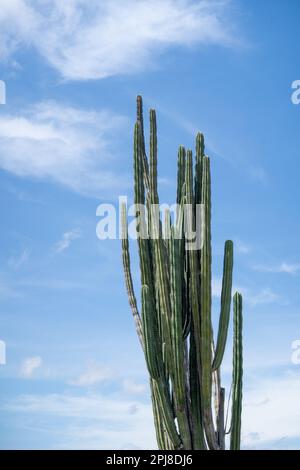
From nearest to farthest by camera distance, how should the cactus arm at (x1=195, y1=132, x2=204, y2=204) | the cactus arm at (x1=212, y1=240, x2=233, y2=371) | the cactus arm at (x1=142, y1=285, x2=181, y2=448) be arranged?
the cactus arm at (x1=142, y1=285, x2=181, y2=448) → the cactus arm at (x1=212, y1=240, x2=233, y2=371) → the cactus arm at (x1=195, y1=132, x2=204, y2=204)

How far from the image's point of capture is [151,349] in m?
5.20

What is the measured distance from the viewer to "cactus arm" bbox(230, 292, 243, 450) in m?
5.23

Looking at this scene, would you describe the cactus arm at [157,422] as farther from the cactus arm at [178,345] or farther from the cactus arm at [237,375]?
the cactus arm at [237,375]

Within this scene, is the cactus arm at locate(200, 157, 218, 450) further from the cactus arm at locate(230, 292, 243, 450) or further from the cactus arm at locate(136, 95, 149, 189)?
the cactus arm at locate(136, 95, 149, 189)

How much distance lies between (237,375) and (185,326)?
1.93ft

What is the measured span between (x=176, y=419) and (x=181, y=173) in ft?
6.61

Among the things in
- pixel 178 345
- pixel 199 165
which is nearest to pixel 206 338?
pixel 178 345

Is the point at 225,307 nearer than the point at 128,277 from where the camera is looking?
Yes

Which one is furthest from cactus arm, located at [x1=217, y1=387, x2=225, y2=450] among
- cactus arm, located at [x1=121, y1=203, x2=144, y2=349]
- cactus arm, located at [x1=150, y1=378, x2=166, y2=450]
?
cactus arm, located at [x1=121, y1=203, x2=144, y2=349]

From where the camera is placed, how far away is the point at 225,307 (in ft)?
17.6

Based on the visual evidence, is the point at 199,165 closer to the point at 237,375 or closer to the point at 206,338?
the point at 206,338

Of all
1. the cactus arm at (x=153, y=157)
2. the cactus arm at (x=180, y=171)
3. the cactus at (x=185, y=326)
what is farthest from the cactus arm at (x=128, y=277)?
the cactus arm at (x=180, y=171)
